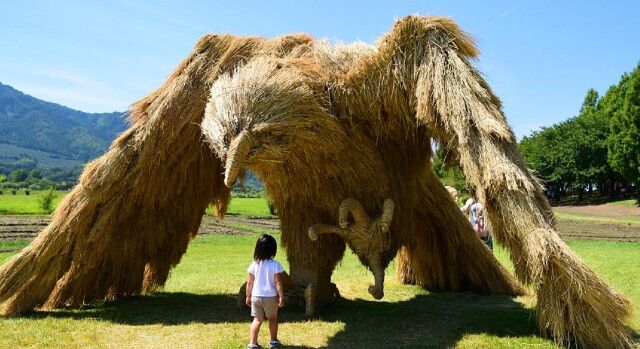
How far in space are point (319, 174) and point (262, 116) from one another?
1.15 meters

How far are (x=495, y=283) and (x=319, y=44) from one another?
445 centimetres

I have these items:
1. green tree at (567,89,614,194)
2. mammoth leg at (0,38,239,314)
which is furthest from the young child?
green tree at (567,89,614,194)

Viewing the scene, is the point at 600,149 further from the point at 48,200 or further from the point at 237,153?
the point at 237,153

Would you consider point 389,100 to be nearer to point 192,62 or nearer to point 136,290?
point 192,62

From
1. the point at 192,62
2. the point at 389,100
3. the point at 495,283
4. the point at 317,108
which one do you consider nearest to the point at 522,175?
the point at 389,100

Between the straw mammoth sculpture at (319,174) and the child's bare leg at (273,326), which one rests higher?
the straw mammoth sculpture at (319,174)

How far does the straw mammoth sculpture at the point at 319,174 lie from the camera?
5176mm

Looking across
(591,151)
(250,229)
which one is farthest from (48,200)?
(591,151)

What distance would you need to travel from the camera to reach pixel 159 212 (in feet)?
25.8

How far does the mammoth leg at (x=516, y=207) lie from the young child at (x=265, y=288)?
2090 millimetres

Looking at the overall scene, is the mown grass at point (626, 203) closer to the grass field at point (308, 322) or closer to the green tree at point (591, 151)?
the green tree at point (591, 151)

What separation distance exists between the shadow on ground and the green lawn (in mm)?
10

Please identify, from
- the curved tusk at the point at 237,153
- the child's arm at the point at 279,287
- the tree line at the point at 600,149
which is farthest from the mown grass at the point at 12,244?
the tree line at the point at 600,149

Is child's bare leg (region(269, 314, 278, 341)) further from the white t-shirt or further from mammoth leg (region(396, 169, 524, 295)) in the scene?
mammoth leg (region(396, 169, 524, 295))
